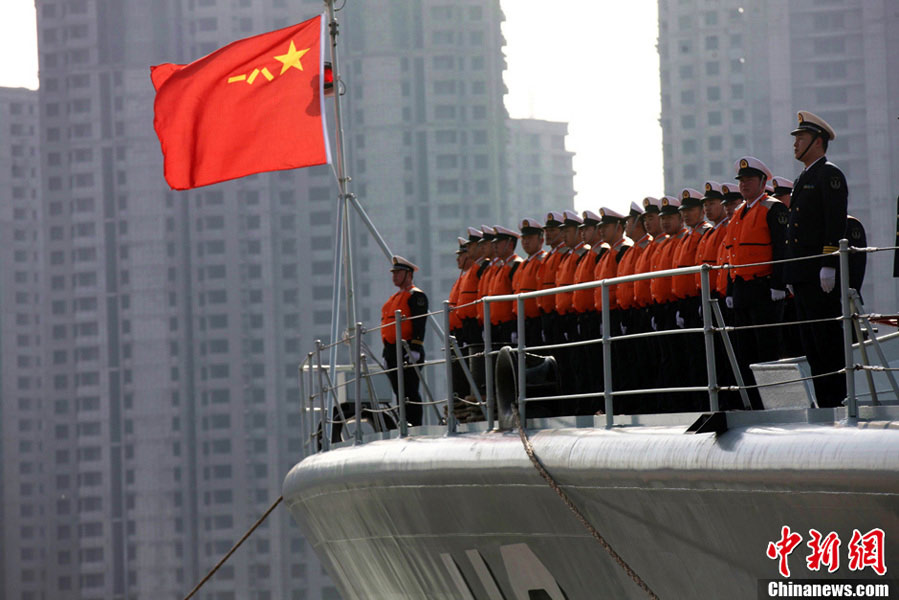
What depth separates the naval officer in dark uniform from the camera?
22.1 feet

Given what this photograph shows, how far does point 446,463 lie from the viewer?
8250mm

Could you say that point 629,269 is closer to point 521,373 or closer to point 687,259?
point 687,259

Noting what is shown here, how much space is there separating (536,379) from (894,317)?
2.46 meters

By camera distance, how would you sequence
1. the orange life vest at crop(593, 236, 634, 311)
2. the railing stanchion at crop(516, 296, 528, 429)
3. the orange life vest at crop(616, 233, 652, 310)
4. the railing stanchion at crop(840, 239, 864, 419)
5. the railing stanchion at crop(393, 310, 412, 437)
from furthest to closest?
1. the orange life vest at crop(593, 236, 634, 311)
2. the orange life vest at crop(616, 233, 652, 310)
3. the railing stanchion at crop(393, 310, 412, 437)
4. the railing stanchion at crop(516, 296, 528, 429)
5. the railing stanchion at crop(840, 239, 864, 419)

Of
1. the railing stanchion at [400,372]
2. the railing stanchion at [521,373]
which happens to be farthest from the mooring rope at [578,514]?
the railing stanchion at [400,372]

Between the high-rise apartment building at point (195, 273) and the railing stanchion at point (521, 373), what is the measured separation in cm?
7606

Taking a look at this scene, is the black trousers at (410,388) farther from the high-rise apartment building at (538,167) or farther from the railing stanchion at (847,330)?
the high-rise apartment building at (538,167)

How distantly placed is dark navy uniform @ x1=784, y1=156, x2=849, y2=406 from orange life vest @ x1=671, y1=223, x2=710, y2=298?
160 cm

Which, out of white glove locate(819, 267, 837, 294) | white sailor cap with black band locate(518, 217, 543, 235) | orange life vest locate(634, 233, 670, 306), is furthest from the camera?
white sailor cap with black band locate(518, 217, 543, 235)

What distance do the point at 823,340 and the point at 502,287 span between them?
4296mm

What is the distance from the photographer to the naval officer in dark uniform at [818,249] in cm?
673

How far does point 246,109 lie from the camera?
503 inches

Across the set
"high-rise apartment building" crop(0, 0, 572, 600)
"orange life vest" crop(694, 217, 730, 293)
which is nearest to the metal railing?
"orange life vest" crop(694, 217, 730, 293)

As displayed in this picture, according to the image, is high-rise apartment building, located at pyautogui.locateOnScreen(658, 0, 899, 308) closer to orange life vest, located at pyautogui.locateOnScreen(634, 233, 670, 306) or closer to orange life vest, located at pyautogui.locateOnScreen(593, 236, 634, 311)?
orange life vest, located at pyautogui.locateOnScreen(593, 236, 634, 311)
